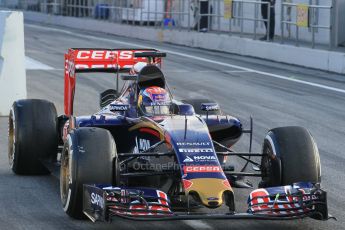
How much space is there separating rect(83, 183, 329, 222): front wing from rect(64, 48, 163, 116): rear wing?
3729 mm

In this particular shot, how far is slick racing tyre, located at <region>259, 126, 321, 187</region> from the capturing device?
27.2 ft

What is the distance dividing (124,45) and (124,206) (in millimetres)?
24166

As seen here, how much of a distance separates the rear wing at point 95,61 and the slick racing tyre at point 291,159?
2952 mm

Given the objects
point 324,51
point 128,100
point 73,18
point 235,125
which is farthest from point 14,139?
point 73,18

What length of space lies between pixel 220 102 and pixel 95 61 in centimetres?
573

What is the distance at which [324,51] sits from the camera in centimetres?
2323

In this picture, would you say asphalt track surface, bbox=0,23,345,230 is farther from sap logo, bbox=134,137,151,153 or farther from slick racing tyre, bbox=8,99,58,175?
sap logo, bbox=134,137,151,153

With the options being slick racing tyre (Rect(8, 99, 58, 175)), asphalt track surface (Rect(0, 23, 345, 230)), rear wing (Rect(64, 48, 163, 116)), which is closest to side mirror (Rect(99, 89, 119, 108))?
rear wing (Rect(64, 48, 163, 116))

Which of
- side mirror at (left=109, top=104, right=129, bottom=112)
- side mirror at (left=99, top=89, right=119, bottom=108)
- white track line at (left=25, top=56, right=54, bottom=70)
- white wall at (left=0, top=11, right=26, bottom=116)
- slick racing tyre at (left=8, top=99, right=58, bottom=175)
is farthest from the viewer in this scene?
white track line at (left=25, top=56, right=54, bottom=70)

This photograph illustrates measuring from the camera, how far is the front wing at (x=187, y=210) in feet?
24.2

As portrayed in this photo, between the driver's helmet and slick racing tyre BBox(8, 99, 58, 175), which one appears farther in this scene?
slick racing tyre BBox(8, 99, 58, 175)

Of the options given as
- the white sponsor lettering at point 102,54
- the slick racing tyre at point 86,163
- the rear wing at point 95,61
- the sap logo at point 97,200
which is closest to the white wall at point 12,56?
the rear wing at point 95,61

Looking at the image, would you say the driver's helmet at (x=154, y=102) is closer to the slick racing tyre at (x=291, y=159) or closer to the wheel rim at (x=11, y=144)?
the slick racing tyre at (x=291, y=159)

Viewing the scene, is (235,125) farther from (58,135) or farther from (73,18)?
(73,18)
